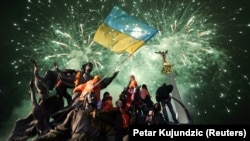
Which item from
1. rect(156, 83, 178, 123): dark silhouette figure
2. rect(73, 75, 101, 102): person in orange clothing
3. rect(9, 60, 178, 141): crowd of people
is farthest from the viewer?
rect(156, 83, 178, 123): dark silhouette figure

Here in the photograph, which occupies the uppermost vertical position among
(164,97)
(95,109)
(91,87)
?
(91,87)

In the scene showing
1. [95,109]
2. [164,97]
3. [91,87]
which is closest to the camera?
[95,109]

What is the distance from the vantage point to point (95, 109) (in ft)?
53.7

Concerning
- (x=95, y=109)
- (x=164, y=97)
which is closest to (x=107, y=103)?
(x=95, y=109)

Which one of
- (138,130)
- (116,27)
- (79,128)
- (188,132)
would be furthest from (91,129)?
(116,27)

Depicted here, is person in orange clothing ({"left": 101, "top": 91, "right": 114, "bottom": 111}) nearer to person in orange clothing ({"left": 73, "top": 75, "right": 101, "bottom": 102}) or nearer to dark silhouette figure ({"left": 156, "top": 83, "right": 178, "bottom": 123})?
person in orange clothing ({"left": 73, "top": 75, "right": 101, "bottom": 102})

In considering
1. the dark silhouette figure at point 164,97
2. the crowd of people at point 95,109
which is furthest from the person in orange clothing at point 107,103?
the dark silhouette figure at point 164,97

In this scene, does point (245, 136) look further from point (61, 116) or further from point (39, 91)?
point (39, 91)

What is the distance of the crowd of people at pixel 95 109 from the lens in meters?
15.4

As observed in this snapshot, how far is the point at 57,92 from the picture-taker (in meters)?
22.3

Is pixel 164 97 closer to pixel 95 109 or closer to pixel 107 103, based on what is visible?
pixel 107 103

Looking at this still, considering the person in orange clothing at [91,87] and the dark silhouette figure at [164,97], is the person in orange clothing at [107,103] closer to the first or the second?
the person in orange clothing at [91,87]

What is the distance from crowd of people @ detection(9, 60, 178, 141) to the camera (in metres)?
15.4

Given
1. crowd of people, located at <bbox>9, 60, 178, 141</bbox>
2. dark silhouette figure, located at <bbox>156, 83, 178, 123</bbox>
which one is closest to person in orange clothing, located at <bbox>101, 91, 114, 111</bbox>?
crowd of people, located at <bbox>9, 60, 178, 141</bbox>
